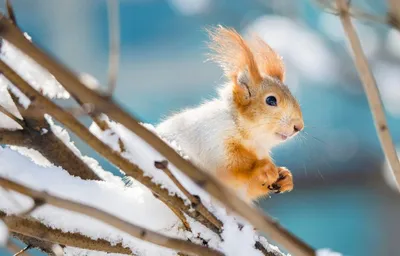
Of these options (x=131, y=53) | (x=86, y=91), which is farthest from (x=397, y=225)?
(x=86, y=91)

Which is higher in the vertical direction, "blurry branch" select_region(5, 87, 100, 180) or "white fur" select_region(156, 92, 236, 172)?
"white fur" select_region(156, 92, 236, 172)

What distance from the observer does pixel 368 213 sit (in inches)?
138

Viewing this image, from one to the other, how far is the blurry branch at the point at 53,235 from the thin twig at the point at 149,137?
0.23 m

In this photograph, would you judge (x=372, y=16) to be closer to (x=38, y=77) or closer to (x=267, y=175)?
(x=38, y=77)

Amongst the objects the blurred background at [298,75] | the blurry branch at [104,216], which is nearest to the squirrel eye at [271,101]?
the blurry branch at [104,216]

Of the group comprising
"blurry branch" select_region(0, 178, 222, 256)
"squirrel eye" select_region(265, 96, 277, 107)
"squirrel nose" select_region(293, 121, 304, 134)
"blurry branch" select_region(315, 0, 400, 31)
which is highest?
"squirrel eye" select_region(265, 96, 277, 107)

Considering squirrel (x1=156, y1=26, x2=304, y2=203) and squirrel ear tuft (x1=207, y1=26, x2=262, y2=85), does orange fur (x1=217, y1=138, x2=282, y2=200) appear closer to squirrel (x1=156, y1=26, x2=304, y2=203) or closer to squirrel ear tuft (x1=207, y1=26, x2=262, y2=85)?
squirrel (x1=156, y1=26, x2=304, y2=203)

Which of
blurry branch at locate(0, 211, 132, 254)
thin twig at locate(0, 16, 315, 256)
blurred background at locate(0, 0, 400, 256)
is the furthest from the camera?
blurred background at locate(0, 0, 400, 256)

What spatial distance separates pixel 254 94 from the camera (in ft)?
3.65

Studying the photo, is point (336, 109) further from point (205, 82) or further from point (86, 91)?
point (86, 91)

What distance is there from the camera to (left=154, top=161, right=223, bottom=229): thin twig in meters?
0.53

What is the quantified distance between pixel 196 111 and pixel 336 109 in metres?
2.50

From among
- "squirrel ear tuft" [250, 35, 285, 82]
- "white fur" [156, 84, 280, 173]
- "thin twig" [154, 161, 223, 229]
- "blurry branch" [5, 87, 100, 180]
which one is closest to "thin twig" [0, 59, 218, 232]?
"thin twig" [154, 161, 223, 229]

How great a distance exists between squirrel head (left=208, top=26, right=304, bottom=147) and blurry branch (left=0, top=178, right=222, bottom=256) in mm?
603
